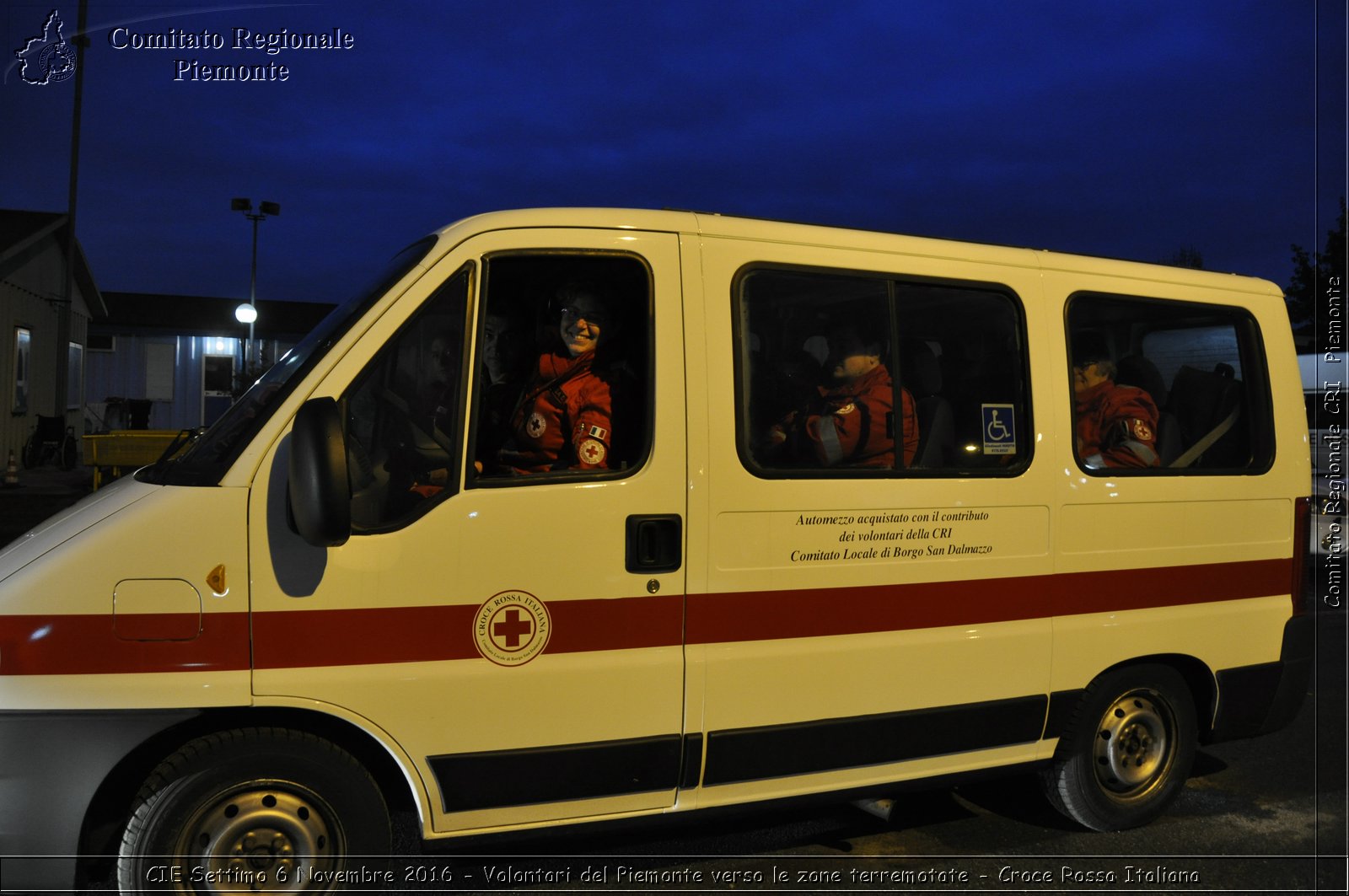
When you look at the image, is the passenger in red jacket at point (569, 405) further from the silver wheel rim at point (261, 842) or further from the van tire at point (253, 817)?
the silver wheel rim at point (261, 842)

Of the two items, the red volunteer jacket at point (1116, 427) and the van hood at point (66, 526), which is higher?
the red volunteer jacket at point (1116, 427)

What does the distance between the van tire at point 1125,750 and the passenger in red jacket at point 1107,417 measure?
0.89 m

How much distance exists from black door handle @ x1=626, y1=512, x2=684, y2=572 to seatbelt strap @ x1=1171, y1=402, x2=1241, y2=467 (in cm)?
237

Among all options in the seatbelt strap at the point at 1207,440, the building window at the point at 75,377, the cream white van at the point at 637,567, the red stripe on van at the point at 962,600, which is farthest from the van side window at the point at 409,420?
the building window at the point at 75,377

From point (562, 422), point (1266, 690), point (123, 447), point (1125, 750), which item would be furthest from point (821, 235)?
point (123, 447)

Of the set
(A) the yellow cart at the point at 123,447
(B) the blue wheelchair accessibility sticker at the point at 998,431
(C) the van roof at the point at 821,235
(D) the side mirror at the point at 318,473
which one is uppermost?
(C) the van roof at the point at 821,235

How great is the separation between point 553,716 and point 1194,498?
289 centimetres

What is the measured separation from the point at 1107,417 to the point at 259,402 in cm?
329

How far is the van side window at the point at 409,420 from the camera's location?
10.6 feet

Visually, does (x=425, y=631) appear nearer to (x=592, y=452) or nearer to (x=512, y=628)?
(x=512, y=628)

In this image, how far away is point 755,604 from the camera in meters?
3.63

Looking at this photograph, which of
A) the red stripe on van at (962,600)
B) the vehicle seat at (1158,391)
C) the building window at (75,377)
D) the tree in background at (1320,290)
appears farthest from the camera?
the building window at (75,377)

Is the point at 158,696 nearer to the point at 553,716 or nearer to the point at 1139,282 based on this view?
the point at 553,716

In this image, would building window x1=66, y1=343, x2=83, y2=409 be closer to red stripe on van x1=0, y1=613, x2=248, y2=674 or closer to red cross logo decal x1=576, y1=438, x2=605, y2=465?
red stripe on van x1=0, y1=613, x2=248, y2=674
